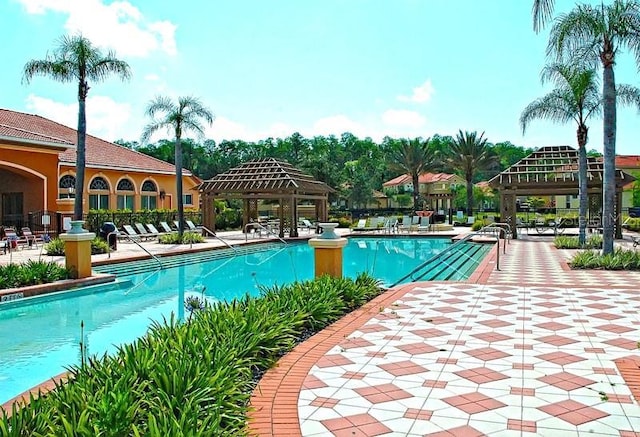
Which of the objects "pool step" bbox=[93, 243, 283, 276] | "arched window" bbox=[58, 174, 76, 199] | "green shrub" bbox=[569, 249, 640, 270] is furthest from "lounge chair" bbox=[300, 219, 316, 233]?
"green shrub" bbox=[569, 249, 640, 270]

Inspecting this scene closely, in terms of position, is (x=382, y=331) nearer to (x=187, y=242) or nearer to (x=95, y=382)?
(x=95, y=382)

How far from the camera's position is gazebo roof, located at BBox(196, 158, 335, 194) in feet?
85.7

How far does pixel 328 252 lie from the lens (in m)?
8.91

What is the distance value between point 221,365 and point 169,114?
20372mm

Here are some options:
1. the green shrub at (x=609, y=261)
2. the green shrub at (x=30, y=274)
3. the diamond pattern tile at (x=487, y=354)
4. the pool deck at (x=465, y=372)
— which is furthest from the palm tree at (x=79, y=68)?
the diamond pattern tile at (x=487, y=354)

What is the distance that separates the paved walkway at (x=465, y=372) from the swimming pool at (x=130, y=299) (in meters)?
2.26

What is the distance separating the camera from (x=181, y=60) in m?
16.5

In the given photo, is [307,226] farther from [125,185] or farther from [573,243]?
[573,243]

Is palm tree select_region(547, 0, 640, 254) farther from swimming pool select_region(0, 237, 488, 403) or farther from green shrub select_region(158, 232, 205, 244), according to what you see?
green shrub select_region(158, 232, 205, 244)

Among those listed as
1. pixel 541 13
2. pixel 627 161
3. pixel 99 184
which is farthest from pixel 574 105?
pixel 627 161

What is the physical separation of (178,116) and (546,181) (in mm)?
15936

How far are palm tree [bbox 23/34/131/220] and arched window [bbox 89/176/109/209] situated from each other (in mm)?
11668

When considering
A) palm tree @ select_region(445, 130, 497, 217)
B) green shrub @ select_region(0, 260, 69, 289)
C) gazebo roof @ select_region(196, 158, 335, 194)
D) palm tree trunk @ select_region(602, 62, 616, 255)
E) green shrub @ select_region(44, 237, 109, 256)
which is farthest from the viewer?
palm tree @ select_region(445, 130, 497, 217)

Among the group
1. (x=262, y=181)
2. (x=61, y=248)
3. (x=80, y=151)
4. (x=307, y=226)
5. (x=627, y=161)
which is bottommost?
(x=61, y=248)
